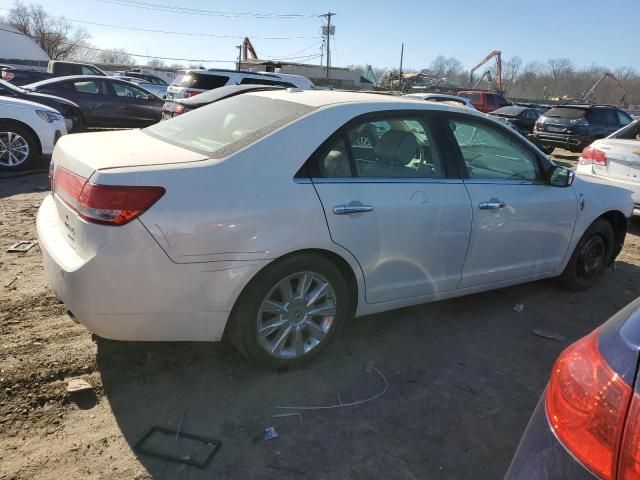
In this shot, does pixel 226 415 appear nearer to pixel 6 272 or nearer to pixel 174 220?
pixel 174 220

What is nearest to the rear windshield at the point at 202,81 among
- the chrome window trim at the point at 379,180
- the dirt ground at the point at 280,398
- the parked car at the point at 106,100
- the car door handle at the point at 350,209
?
the parked car at the point at 106,100

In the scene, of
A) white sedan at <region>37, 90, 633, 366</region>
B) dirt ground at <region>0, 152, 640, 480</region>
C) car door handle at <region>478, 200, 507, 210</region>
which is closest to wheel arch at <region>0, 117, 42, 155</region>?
dirt ground at <region>0, 152, 640, 480</region>

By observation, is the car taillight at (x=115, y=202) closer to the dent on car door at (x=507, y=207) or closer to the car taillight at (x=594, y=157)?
the dent on car door at (x=507, y=207)

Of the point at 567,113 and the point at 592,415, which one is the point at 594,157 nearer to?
the point at 592,415

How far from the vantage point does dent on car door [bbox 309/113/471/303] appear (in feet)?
10.1

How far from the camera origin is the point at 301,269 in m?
2.98

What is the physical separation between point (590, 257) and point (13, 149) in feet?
27.1

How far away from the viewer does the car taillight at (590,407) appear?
4.09 ft

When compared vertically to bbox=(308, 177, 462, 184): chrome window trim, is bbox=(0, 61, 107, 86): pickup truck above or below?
above

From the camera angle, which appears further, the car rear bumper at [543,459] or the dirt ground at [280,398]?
the dirt ground at [280,398]

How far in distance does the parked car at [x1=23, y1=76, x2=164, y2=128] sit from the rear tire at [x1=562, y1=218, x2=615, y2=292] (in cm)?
1167

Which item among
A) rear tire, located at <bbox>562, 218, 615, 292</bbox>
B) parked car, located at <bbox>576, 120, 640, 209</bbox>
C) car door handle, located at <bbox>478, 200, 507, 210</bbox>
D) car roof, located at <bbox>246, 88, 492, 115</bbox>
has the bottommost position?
rear tire, located at <bbox>562, 218, 615, 292</bbox>

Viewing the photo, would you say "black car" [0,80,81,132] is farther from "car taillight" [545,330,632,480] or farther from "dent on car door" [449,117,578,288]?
"car taillight" [545,330,632,480]

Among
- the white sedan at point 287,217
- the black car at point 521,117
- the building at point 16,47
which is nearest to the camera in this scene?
the white sedan at point 287,217
